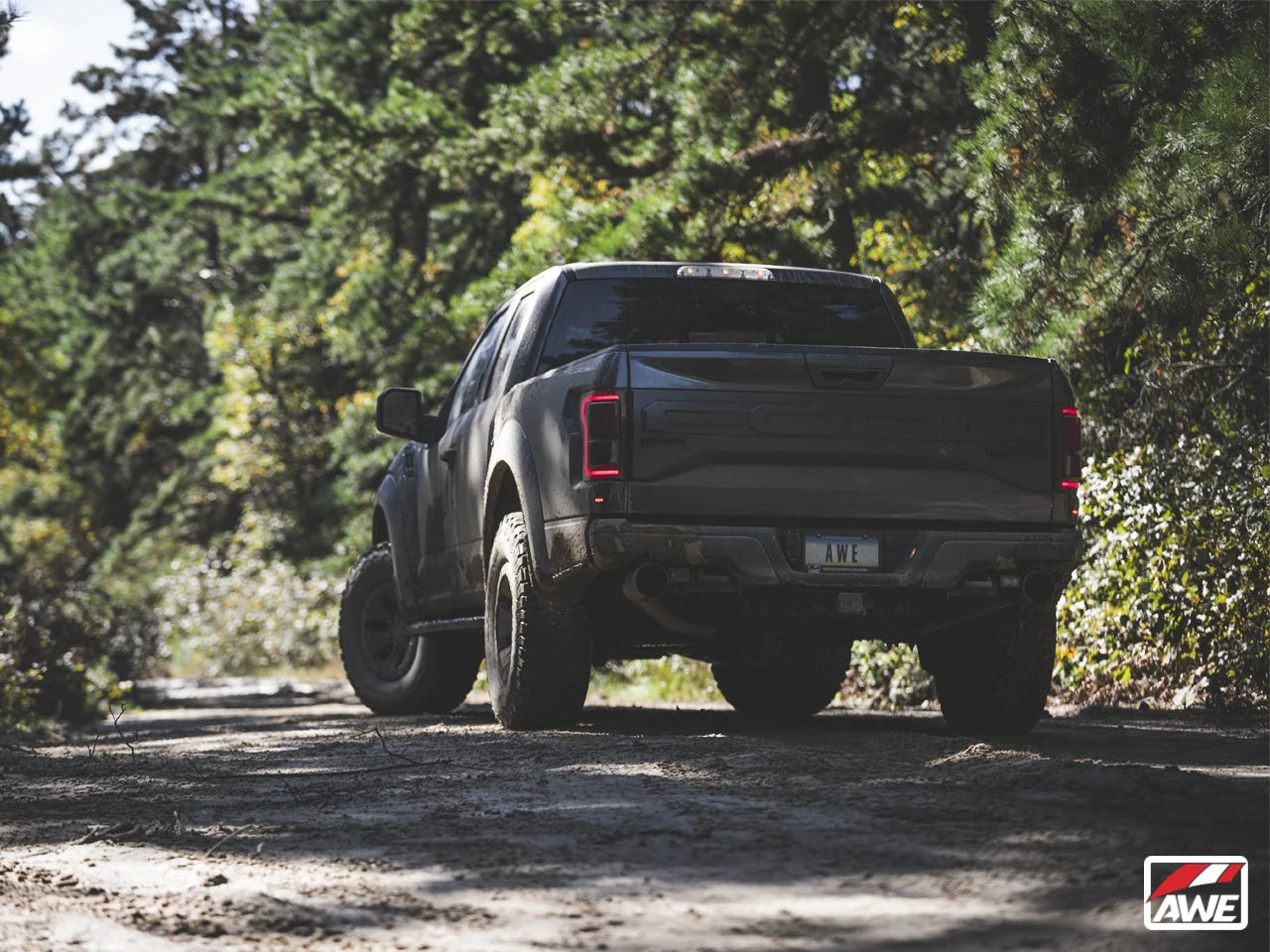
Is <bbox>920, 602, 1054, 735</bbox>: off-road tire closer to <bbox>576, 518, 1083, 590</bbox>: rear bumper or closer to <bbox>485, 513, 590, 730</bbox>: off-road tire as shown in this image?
<bbox>576, 518, 1083, 590</bbox>: rear bumper

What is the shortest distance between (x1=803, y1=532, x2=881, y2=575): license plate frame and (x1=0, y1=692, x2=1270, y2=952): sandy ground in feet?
2.32

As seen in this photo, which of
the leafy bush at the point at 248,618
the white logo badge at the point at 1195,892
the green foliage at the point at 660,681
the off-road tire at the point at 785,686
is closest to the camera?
the white logo badge at the point at 1195,892

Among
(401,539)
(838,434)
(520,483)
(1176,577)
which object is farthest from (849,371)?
(401,539)

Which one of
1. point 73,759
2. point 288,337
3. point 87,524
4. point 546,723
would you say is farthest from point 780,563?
point 87,524

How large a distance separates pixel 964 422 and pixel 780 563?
0.97 meters

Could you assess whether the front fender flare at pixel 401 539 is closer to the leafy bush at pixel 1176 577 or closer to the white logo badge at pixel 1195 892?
the leafy bush at pixel 1176 577

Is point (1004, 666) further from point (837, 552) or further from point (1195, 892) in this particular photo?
point (1195, 892)

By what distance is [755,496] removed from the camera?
6.61 m

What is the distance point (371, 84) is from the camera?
2659cm

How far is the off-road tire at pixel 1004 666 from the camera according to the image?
7355 millimetres

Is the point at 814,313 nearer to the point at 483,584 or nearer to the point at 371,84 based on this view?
the point at 483,584

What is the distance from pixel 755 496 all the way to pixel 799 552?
0.94ft

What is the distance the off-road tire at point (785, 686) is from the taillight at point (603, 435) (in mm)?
3130

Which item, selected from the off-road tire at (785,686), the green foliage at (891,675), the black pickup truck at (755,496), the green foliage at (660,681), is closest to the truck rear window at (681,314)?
the black pickup truck at (755,496)
